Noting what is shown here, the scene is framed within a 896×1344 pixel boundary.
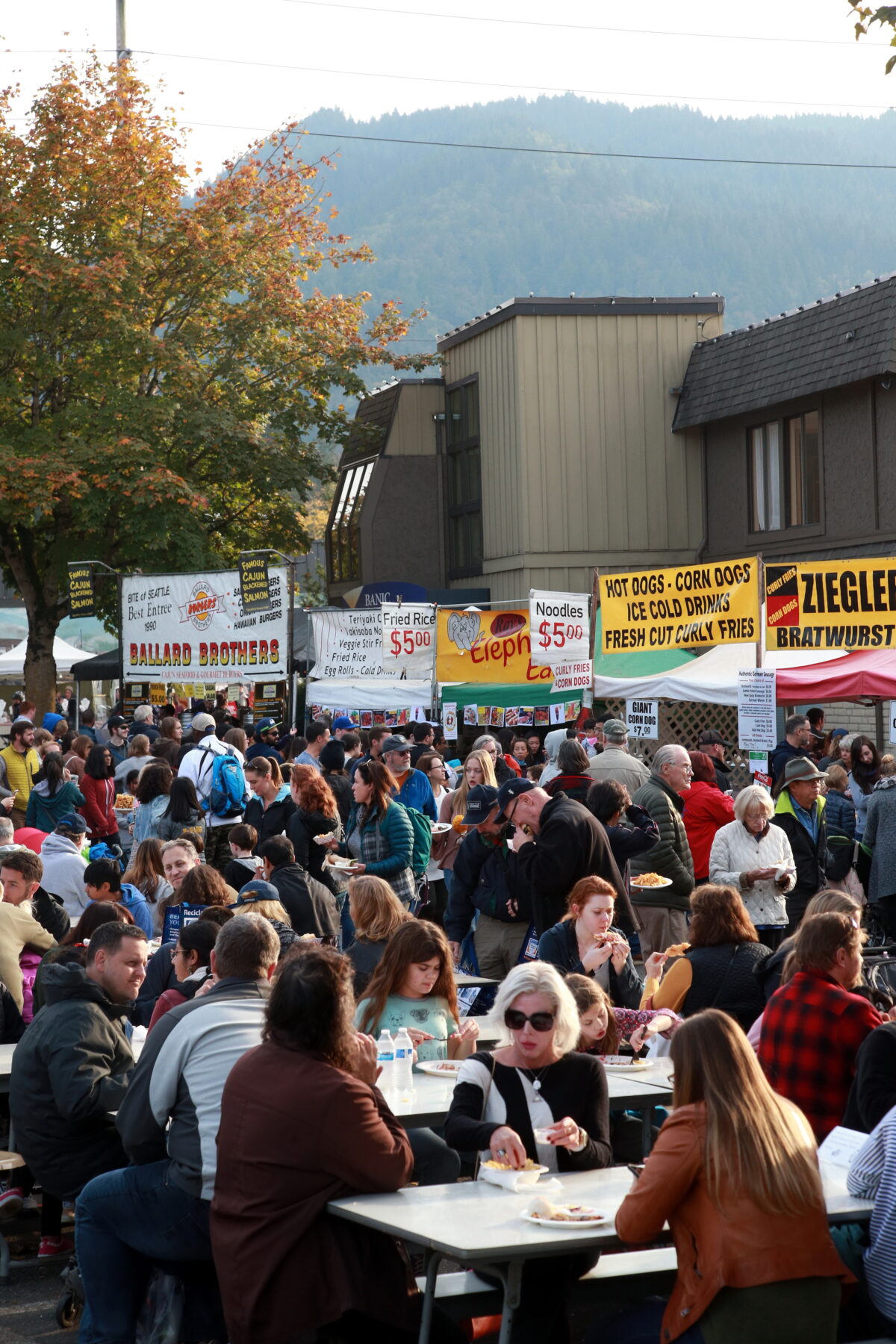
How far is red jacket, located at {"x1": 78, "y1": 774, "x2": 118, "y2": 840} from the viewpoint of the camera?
43.6ft

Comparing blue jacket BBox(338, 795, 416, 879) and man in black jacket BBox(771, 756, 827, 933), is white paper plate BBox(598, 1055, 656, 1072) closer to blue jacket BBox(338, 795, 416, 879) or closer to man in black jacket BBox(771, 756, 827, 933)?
blue jacket BBox(338, 795, 416, 879)

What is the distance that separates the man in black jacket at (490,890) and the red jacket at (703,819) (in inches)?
91.6

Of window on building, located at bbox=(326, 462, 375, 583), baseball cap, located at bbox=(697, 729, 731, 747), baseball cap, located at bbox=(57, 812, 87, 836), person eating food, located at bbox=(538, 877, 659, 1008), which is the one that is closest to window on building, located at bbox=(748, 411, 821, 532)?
window on building, located at bbox=(326, 462, 375, 583)

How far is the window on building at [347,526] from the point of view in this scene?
31.2 meters

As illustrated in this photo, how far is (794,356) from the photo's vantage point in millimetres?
23531

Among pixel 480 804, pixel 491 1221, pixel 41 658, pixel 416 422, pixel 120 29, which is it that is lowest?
pixel 491 1221

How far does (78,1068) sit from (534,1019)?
6.49ft

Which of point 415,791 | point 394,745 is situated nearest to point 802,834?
point 415,791

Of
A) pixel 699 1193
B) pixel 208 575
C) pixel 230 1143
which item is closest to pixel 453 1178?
pixel 230 1143

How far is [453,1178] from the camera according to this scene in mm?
5633

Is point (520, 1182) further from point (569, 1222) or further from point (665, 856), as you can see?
point (665, 856)

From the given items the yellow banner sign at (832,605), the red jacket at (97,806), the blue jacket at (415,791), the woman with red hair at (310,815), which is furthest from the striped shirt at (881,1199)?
the red jacket at (97,806)

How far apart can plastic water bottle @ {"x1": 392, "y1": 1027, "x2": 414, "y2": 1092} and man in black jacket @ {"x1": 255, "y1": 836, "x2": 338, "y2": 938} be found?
8.75 feet

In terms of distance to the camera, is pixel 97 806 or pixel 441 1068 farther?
pixel 97 806
